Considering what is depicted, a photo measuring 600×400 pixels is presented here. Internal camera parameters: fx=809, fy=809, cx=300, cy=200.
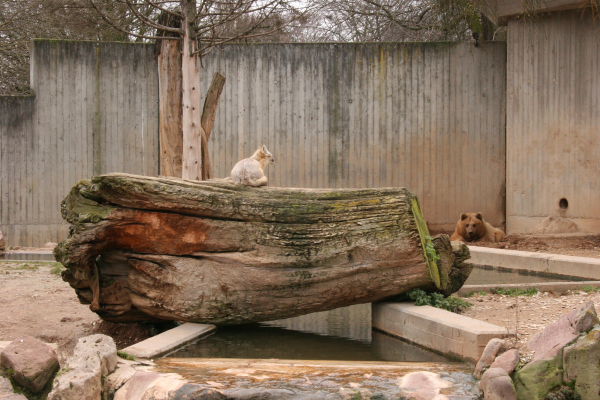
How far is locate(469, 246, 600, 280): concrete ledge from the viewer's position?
1046cm

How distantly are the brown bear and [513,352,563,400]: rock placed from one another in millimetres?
8807

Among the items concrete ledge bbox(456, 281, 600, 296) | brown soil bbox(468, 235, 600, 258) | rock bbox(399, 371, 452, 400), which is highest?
brown soil bbox(468, 235, 600, 258)

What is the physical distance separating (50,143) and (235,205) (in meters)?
8.96

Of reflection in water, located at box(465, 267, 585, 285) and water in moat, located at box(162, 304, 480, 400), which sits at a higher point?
reflection in water, located at box(465, 267, 585, 285)

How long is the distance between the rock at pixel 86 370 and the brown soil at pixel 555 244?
8.60m

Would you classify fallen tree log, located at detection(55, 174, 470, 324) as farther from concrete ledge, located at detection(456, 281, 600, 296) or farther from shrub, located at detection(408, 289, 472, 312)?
concrete ledge, located at detection(456, 281, 600, 296)

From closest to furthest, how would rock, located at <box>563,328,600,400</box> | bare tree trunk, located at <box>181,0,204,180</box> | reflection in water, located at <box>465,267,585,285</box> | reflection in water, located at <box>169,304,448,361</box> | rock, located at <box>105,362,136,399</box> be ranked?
1. rock, located at <box>563,328,600,400</box>
2. rock, located at <box>105,362,136,399</box>
3. reflection in water, located at <box>169,304,448,361</box>
4. reflection in water, located at <box>465,267,585,285</box>
5. bare tree trunk, located at <box>181,0,204,180</box>

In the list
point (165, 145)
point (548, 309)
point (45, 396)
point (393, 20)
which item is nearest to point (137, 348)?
point (45, 396)

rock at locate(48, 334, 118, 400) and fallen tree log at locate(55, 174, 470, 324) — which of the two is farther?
fallen tree log at locate(55, 174, 470, 324)

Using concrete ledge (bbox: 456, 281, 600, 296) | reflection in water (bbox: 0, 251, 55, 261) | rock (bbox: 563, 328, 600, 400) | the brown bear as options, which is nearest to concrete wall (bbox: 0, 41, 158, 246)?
reflection in water (bbox: 0, 251, 55, 261)

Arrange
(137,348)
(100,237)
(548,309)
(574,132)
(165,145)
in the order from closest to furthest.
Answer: (137,348) < (100,237) < (548,309) < (165,145) < (574,132)

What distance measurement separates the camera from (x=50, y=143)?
1531cm

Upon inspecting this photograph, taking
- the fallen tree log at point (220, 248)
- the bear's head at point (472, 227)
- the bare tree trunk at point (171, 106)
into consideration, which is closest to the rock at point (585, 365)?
the fallen tree log at point (220, 248)

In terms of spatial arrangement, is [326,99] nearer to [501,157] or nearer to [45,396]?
Answer: [501,157]
